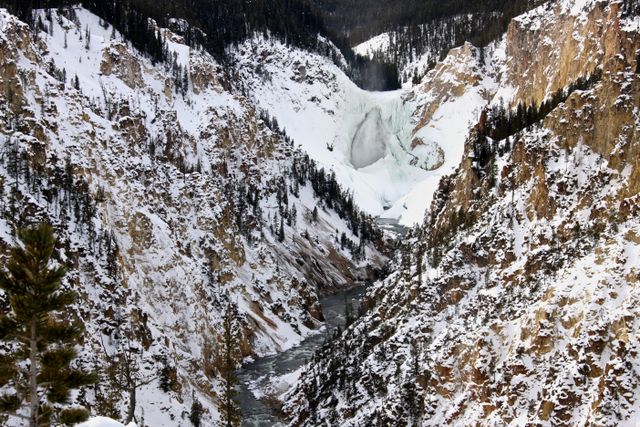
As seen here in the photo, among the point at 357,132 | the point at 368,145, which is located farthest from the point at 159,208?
the point at 368,145

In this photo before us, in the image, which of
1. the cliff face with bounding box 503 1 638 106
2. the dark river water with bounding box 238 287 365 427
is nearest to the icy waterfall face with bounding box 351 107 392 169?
the cliff face with bounding box 503 1 638 106

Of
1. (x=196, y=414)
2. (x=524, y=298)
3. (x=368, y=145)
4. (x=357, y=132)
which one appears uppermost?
(x=357, y=132)

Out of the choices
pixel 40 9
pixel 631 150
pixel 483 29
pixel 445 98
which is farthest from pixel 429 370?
pixel 483 29

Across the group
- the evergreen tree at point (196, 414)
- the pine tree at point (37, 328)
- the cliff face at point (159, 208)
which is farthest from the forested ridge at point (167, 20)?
the pine tree at point (37, 328)

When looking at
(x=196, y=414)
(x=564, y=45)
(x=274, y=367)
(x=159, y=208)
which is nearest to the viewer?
(x=196, y=414)

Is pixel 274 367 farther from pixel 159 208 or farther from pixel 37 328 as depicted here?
pixel 37 328

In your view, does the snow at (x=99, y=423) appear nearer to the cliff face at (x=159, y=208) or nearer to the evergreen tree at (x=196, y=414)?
the cliff face at (x=159, y=208)
